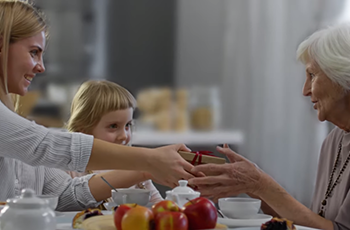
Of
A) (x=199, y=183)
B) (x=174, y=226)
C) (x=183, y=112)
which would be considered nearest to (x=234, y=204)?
(x=199, y=183)

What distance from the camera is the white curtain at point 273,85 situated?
4039mm

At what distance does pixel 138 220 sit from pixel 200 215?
14cm

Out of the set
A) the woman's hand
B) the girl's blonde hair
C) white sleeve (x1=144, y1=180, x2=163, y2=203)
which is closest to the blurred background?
the girl's blonde hair

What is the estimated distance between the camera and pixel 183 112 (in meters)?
3.81

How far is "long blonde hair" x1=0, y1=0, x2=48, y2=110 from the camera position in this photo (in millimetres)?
1699

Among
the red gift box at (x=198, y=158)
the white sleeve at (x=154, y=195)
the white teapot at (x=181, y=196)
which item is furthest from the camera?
the white sleeve at (x=154, y=195)

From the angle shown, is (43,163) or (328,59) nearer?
(43,163)

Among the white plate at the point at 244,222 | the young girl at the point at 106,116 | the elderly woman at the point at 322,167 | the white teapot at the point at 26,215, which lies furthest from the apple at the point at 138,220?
the young girl at the point at 106,116

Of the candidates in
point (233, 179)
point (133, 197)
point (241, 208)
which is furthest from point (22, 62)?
point (241, 208)

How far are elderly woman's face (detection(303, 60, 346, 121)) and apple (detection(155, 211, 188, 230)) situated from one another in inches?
34.4

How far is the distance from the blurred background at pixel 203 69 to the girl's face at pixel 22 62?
1.70m

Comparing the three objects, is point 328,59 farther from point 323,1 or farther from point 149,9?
point 323,1

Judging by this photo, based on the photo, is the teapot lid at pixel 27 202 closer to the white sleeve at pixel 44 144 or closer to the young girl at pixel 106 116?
the white sleeve at pixel 44 144

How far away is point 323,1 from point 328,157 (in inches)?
99.2
